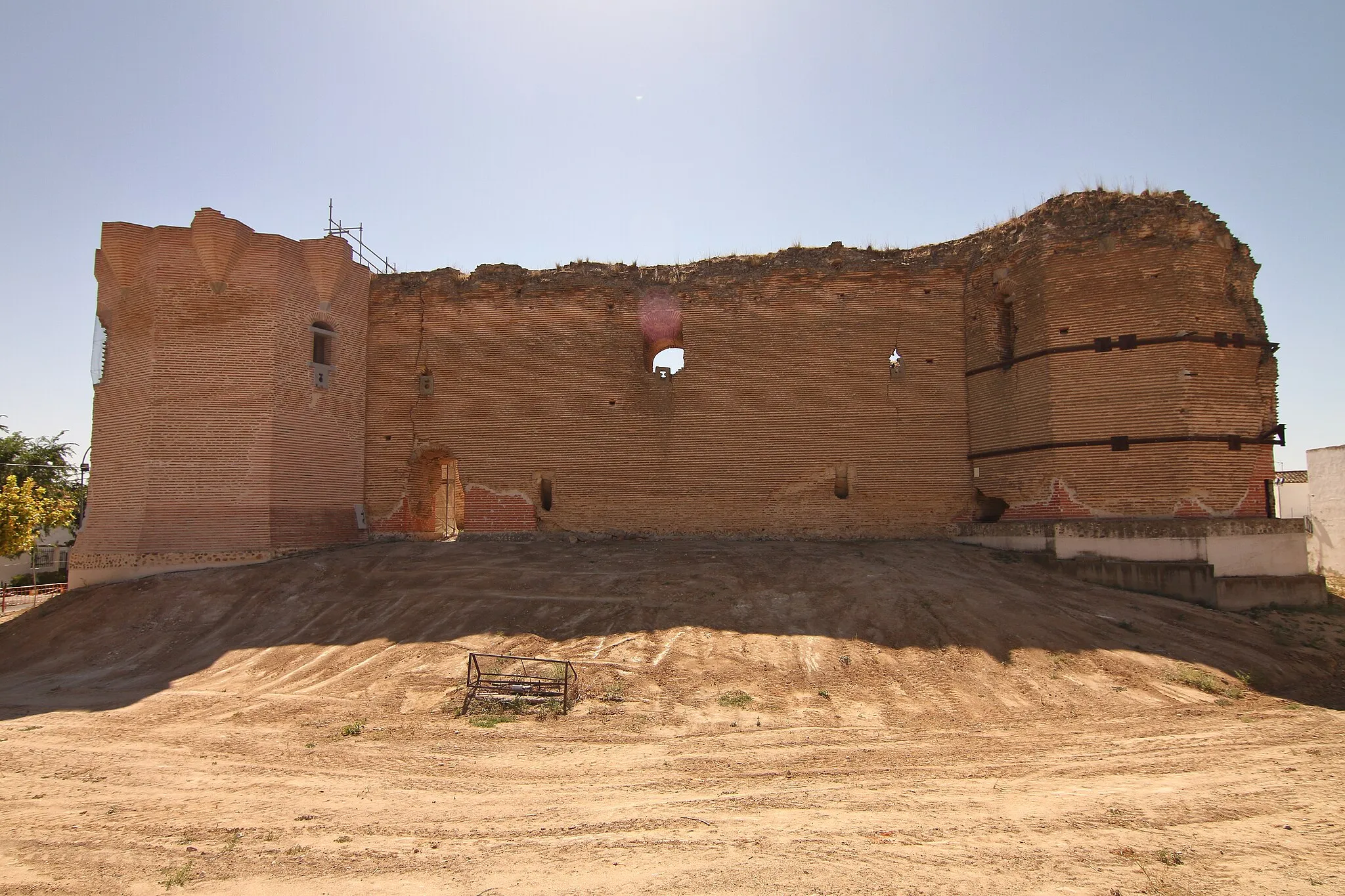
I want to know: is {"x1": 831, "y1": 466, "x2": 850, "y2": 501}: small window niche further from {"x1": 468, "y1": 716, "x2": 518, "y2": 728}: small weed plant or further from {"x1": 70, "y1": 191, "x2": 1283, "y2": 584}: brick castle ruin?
{"x1": 468, "y1": 716, "x2": 518, "y2": 728}: small weed plant

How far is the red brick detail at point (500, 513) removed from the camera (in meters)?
14.7

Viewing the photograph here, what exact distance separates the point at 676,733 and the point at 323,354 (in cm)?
1163

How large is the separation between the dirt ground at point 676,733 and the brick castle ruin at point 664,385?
4.20ft

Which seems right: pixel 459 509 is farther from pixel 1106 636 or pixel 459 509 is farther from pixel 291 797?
pixel 1106 636

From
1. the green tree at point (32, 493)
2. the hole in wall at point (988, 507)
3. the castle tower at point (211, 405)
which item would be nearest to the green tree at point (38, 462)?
the green tree at point (32, 493)

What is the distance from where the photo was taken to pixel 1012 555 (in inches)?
493

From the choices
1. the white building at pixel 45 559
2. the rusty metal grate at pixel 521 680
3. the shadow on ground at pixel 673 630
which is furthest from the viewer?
the white building at pixel 45 559

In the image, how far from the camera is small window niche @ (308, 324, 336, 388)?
48.1 ft

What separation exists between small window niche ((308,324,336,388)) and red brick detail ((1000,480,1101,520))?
13435 millimetres

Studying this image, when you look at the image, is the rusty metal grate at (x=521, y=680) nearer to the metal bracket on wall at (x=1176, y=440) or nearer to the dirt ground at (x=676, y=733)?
the dirt ground at (x=676, y=733)

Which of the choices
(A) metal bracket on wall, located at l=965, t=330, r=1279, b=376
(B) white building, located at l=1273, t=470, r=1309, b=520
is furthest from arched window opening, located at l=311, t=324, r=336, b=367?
(B) white building, located at l=1273, t=470, r=1309, b=520

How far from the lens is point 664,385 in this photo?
1473cm

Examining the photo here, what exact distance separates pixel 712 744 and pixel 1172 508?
9147mm

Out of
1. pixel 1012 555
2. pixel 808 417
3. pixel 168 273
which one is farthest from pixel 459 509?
pixel 1012 555
